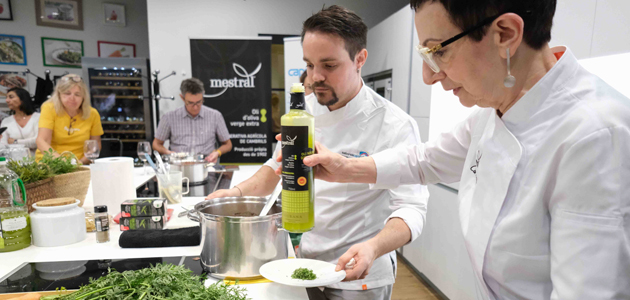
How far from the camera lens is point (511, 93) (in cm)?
76

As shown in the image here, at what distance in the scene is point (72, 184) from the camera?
1.65 meters

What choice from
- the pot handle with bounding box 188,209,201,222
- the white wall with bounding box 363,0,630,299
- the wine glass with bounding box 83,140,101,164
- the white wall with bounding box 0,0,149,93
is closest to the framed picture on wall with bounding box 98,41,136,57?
the white wall with bounding box 0,0,149,93

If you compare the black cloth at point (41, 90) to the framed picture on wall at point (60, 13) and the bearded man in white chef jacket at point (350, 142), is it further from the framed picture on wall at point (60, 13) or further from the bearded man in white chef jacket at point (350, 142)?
the bearded man in white chef jacket at point (350, 142)

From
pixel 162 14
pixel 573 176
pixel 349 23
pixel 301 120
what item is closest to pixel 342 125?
pixel 349 23

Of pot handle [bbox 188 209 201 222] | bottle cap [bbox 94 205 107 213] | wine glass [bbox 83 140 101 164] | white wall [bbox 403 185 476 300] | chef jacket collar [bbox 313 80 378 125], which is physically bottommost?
white wall [bbox 403 185 476 300]

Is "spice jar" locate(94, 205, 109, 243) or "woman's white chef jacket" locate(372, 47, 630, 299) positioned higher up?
"woman's white chef jacket" locate(372, 47, 630, 299)

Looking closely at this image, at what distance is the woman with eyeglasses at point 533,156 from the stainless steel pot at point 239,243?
0.83 feet

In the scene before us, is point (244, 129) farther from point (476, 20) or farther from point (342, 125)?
point (476, 20)

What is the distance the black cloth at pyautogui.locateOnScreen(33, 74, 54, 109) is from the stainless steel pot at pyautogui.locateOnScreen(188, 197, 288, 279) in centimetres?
634

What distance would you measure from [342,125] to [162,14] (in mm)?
4772

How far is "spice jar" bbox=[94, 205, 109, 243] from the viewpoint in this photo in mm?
1350

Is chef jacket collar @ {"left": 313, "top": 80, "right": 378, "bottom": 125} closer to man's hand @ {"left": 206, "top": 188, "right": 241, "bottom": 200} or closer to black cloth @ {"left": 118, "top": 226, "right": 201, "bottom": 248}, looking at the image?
man's hand @ {"left": 206, "top": 188, "right": 241, "bottom": 200}

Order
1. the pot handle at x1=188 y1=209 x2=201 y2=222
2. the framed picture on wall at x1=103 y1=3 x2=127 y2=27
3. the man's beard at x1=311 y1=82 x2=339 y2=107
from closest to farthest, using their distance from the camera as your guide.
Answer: the pot handle at x1=188 y1=209 x2=201 y2=222 → the man's beard at x1=311 y1=82 x2=339 y2=107 → the framed picture on wall at x1=103 y1=3 x2=127 y2=27

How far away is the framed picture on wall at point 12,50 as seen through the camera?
5914mm
